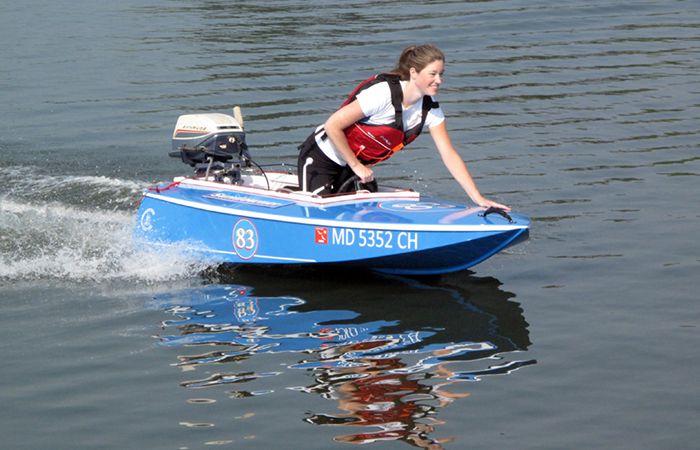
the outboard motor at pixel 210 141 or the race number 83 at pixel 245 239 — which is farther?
the outboard motor at pixel 210 141

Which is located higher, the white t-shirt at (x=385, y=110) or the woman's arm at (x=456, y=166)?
the white t-shirt at (x=385, y=110)

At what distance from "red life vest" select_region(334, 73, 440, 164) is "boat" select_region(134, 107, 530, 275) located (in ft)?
1.12

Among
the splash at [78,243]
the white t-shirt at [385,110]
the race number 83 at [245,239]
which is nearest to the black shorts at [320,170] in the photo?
the white t-shirt at [385,110]

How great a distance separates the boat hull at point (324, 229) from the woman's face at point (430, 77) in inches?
34.7

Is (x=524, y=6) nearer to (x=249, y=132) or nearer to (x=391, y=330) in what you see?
(x=249, y=132)

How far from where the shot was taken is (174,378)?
715 centimetres

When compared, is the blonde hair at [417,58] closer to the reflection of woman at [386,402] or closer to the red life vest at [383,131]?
the red life vest at [383,131]

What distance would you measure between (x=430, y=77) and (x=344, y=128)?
2.52 feet

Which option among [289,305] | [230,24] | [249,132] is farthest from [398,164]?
[230,24]

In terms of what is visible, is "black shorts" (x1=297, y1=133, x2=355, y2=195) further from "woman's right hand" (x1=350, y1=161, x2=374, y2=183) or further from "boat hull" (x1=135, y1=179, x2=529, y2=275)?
"woman's right hand" (x1=350, y1=161, x2=374, y2=183)

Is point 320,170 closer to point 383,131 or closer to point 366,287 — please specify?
point 383,131

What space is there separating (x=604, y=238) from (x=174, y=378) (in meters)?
4.18

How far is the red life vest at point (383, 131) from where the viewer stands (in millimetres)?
8672

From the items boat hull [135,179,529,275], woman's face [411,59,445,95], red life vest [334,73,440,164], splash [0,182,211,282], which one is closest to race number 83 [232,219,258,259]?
boat hull [135,179,529,275]
